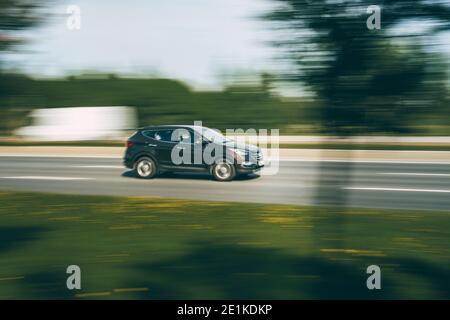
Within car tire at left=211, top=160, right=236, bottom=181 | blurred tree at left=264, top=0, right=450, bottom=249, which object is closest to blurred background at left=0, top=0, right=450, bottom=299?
blurred tree at left=264, top=0, right=450, bottom=249

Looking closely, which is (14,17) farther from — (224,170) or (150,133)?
(150,133)

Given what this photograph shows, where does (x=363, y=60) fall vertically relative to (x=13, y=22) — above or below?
below

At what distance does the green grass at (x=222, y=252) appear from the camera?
4887mm

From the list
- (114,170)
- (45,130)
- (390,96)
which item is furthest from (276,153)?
(390,96)

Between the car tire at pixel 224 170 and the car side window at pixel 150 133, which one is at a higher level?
the car side window at pixel 150 133

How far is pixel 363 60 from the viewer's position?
17.0ft

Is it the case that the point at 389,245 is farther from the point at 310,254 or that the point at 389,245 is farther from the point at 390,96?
the point at 390,96

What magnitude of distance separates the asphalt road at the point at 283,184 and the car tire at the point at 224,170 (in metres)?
0.22

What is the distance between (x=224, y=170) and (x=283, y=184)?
1.70m

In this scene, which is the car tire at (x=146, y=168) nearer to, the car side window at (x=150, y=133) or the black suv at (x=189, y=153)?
the black suv at (x=189, y=153)

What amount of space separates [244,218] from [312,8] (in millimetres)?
3947

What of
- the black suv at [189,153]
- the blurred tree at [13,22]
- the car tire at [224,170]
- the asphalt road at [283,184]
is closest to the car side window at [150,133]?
the black suv at [189,153]

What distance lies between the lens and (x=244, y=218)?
819cm

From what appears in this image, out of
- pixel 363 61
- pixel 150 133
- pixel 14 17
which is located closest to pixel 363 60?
pixel 363 61
